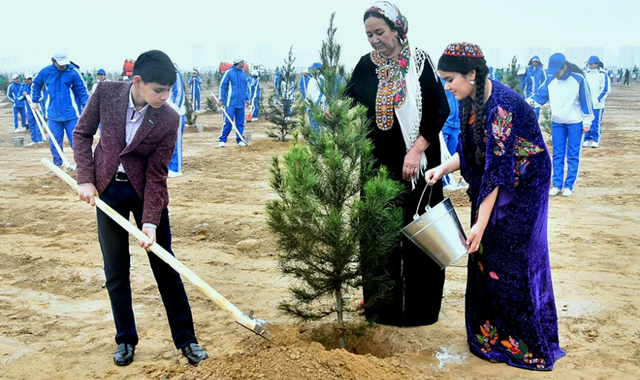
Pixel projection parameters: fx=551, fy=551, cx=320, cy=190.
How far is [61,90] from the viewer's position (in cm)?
872

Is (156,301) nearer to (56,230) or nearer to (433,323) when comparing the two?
(433,323)

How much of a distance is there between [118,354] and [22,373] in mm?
558

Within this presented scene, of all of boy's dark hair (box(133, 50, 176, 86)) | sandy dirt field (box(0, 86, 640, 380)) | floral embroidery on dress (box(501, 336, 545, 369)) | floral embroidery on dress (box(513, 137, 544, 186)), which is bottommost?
sandy dirt field (box(0, 86, 640, 380))

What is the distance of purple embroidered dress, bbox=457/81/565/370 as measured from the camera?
2.84 m

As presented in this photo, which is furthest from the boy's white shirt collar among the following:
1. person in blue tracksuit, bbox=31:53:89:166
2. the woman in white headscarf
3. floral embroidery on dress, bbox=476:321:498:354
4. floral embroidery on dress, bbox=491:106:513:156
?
person in blue tracksuit, bbox=31:53:89:166

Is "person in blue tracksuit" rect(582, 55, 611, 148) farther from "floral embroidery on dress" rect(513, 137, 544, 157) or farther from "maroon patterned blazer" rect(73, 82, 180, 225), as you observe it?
"maroon patterned blazer" rect(73, 82, 180, 225)

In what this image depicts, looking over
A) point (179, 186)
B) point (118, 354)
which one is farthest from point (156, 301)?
point (179, 186)

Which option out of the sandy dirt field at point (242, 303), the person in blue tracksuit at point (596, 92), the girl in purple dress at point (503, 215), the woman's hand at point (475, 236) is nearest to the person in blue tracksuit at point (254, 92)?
the person in blue tracksuit at point (596, 92)

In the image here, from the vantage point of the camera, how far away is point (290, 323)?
3.77m

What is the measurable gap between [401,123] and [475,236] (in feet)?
2.75

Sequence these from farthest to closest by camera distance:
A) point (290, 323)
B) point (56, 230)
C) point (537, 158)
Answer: point (56, 230) < point (290, 323) < point (537, 158)

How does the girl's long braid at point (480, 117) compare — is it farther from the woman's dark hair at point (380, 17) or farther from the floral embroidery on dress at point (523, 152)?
the woman's dark hair at point (380, 17)

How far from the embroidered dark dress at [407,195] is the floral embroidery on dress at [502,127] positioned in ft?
1.75

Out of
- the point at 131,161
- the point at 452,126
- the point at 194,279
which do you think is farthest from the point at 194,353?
the point at 452,126
